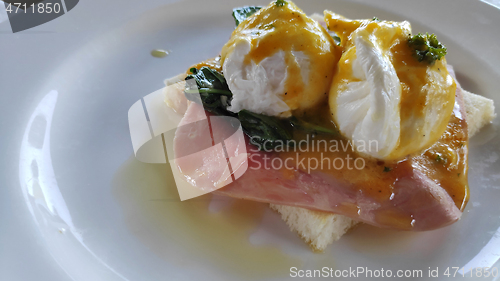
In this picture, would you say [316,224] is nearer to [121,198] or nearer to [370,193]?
[370,193]

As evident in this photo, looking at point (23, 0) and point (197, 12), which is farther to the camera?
point (197, 12)

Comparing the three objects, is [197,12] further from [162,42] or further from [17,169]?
[17,169]

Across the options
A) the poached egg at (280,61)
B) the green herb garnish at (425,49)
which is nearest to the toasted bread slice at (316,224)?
the poached egg at (280,61)

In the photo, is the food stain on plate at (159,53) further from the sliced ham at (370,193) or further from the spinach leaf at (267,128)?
the sliced ham at (370,193)

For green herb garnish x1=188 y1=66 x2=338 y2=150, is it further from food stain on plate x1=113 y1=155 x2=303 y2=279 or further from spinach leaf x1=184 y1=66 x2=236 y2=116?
food stain on plate x1=113 y1=155 x2=303 y2=279

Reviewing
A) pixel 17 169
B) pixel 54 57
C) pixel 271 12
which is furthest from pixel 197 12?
pixel 17 169

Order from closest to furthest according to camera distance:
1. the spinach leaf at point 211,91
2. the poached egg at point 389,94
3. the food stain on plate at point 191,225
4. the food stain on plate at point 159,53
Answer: the poached egg at point 389,94 → the food stain on plate at point 191,225 → the spinach leaf at point 211,91 → the food stain on plate at point 159,53
